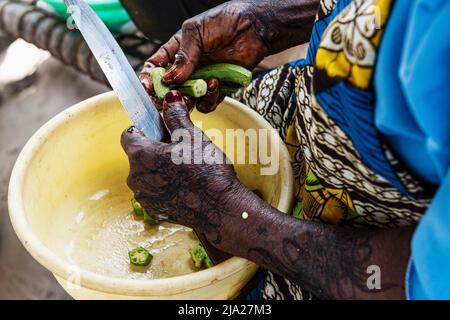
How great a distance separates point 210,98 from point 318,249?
1.49 feet

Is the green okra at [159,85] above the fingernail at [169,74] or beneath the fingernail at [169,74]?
beneath

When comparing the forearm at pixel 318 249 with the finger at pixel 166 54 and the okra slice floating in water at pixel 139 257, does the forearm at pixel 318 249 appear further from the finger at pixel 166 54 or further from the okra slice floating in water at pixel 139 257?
the finger at pixel 166 54

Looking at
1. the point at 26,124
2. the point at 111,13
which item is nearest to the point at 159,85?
the point at 111,13

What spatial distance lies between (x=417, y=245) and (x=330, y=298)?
0.76ft

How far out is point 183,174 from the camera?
0.92 metres

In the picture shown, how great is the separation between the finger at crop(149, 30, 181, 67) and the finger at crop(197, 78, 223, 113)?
0.12 m

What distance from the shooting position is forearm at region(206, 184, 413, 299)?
79cm

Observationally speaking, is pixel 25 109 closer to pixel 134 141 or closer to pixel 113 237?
pixel 113 237

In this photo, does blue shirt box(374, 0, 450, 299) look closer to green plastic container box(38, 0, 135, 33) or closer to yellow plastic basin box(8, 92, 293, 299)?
yellow plastic basin box(8, 92, 293, 299)

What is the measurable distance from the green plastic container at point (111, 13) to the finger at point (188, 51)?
0.90m

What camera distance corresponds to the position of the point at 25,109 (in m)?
2.21

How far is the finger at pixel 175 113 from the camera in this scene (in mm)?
975

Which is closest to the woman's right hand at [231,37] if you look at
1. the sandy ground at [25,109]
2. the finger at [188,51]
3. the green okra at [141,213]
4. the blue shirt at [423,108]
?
the finger at [188,51]

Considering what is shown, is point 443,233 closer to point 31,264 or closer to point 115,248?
point 115,248
